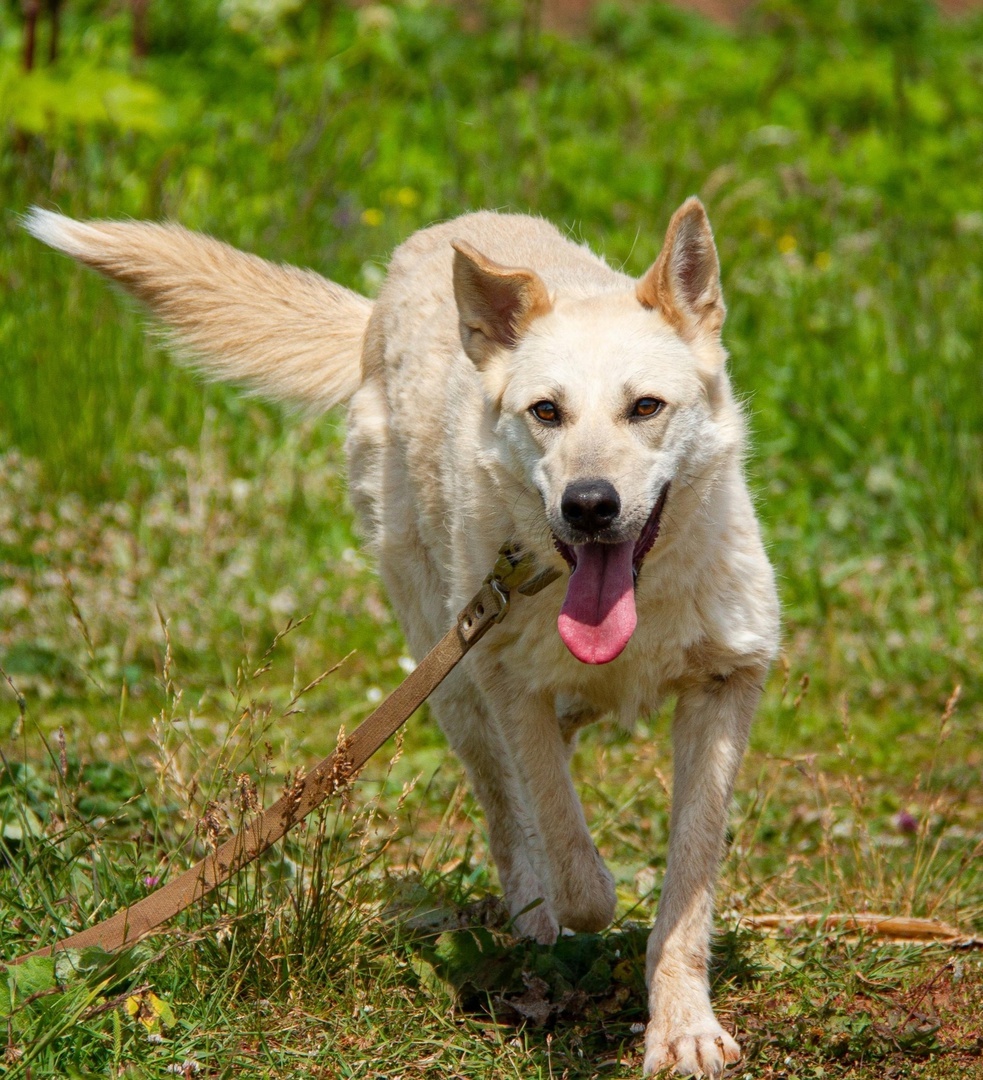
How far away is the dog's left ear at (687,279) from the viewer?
3.28 meters

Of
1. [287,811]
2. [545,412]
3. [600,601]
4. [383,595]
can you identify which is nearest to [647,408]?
[545,412]

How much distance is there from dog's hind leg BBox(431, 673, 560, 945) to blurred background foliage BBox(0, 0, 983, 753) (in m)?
1.35

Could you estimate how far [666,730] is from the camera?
5.25m

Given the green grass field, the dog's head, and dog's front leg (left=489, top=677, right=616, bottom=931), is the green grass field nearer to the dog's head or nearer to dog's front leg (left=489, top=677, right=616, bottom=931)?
dog's front leg (left=489, top=677, right=616, bottom=931)

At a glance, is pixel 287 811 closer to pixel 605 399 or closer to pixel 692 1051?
pixel 692 1051

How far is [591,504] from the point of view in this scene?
294 centimetres

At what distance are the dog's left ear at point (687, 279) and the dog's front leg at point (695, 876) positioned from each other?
2.93 feet

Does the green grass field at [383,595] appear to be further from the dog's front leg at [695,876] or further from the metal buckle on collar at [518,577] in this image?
the metal buckle on collar at [518,577]

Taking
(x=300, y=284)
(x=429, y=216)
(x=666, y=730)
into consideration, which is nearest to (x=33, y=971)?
(x=300, y=284)

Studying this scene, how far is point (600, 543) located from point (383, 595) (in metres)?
2.90

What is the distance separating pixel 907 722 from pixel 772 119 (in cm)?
594

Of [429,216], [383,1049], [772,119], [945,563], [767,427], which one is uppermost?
[772,119]

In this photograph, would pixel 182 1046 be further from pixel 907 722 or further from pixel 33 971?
pixel 907 722

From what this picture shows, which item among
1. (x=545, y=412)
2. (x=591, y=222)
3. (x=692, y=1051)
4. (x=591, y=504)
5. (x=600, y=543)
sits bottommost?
(x=692, y=1051)
